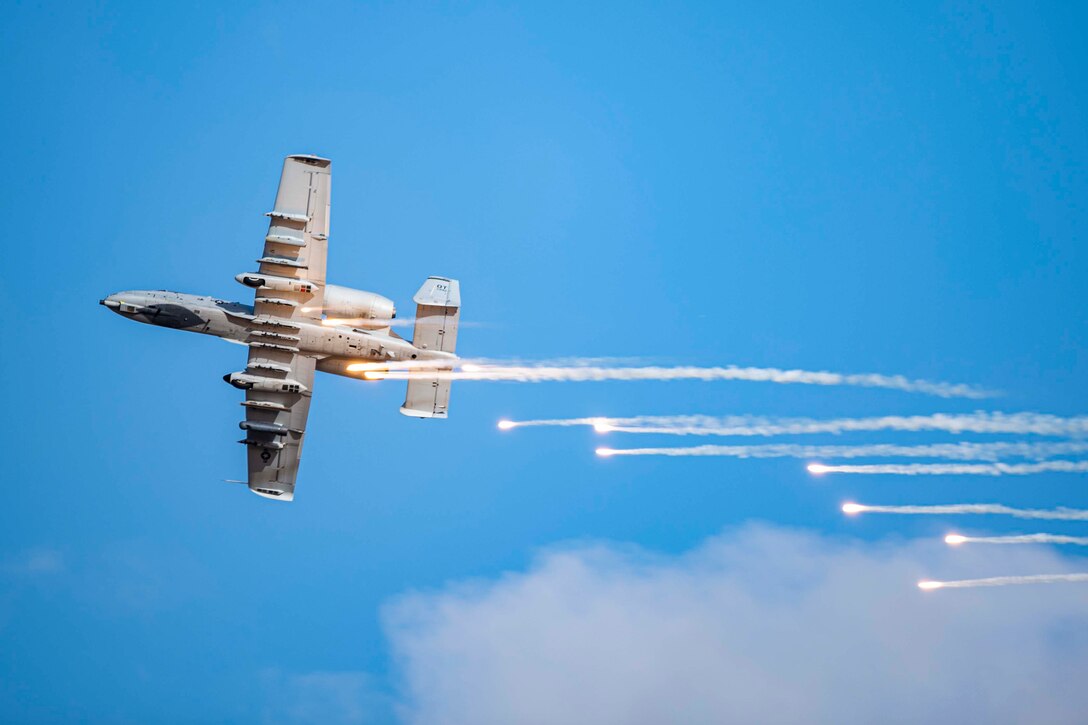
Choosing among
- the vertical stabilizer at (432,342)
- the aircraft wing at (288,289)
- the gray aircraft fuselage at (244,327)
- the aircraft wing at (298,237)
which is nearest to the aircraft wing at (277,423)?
the aircraft wing at (288,289)

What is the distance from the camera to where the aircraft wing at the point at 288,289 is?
52.9 m

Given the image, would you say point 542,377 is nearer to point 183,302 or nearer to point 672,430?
point 672,430

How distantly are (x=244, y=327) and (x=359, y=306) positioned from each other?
4.71m

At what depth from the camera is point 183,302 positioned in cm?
5350

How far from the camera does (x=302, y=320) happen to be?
53500mm

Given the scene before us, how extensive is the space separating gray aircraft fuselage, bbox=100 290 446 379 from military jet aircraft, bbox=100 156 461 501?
4 centimetres

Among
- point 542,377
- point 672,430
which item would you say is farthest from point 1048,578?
point 542,377

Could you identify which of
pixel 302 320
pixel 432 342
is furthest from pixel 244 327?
pixel 432 342

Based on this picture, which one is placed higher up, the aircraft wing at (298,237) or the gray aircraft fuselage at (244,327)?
the aircraft wing at (298,237)

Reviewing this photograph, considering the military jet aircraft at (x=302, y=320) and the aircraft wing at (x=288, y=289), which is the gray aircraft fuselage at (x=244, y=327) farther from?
the aircraft wing at (x=288, y=289)

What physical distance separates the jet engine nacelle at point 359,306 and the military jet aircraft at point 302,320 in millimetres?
39

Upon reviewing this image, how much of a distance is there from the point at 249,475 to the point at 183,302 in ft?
24.8

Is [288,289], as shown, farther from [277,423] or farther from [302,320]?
[277,423]

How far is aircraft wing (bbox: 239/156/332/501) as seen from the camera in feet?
174
